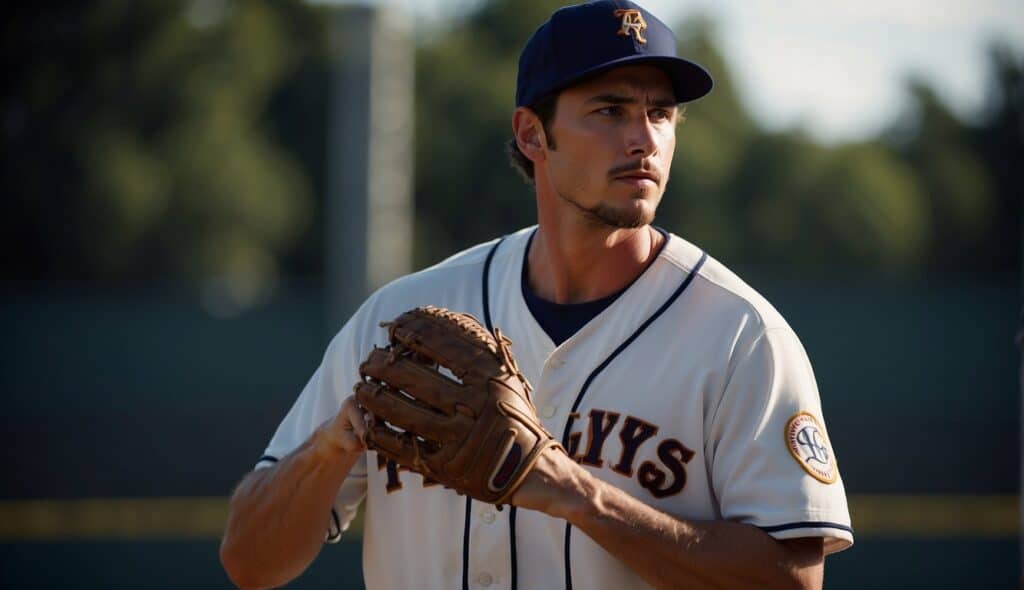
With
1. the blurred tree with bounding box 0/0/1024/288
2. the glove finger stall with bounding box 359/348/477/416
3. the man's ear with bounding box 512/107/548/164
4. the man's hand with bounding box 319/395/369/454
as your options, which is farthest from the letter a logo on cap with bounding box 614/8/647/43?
the blurred tree with bounding box 0/0/1024/288

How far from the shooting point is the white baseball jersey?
7.36 ft

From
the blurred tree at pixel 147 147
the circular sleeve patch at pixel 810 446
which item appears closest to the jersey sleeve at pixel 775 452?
the circular sleeve patch at pixel 810 446

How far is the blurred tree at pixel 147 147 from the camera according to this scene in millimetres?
26094

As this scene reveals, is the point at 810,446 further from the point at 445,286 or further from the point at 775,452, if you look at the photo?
the point at 445,286

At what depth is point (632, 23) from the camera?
8.05 feet

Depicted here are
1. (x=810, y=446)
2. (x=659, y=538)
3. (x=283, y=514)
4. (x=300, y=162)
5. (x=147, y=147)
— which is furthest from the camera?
(x=300, y=162)

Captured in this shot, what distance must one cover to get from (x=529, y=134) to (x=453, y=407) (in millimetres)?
730

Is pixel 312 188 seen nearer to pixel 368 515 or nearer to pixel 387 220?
pixel 387 220

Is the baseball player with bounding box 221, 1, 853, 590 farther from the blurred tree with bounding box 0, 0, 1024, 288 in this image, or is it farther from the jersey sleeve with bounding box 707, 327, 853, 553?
the blurred tree with bounding box 0, 0, 1024, 288

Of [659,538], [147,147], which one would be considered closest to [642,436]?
[659,538]

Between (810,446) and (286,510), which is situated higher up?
(810,446)

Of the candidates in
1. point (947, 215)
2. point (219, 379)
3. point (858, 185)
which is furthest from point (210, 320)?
point (947, 215)

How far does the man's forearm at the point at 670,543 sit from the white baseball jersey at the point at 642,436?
5cm

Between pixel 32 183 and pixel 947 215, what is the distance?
2087 cm
